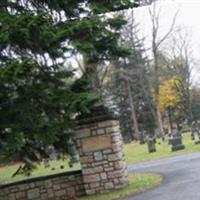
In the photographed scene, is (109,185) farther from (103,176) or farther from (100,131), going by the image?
(100,131)

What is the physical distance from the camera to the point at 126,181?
49.3ft

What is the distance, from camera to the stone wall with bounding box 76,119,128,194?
14.7 m

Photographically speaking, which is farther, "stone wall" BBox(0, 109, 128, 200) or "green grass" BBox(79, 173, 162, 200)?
"stone wall" BBox(0, 109, 128, 200)

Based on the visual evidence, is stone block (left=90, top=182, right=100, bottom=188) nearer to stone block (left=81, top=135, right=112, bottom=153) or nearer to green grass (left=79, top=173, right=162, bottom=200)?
green grass (left=79, top=173, right=162, bottom=200)

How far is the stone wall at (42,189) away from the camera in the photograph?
48.0ft

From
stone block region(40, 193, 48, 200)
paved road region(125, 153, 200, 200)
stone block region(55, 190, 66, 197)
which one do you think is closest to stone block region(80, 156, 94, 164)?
stone block region(55, 190, 66, 197)

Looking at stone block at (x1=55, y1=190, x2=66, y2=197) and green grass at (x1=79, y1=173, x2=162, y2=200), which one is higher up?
stone block at (x1=55, y1=190, x2=66, y2=197)

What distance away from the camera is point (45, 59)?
44.3ft

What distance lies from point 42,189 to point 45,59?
361cm

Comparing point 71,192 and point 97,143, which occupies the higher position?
point 97,143

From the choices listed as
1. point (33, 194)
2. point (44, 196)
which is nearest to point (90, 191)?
point (44, 196)

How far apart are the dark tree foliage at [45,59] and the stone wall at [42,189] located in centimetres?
88

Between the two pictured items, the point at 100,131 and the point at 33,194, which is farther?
the point at 100,131

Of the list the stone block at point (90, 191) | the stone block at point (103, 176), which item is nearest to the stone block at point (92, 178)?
the stone block at point (103, 176)
